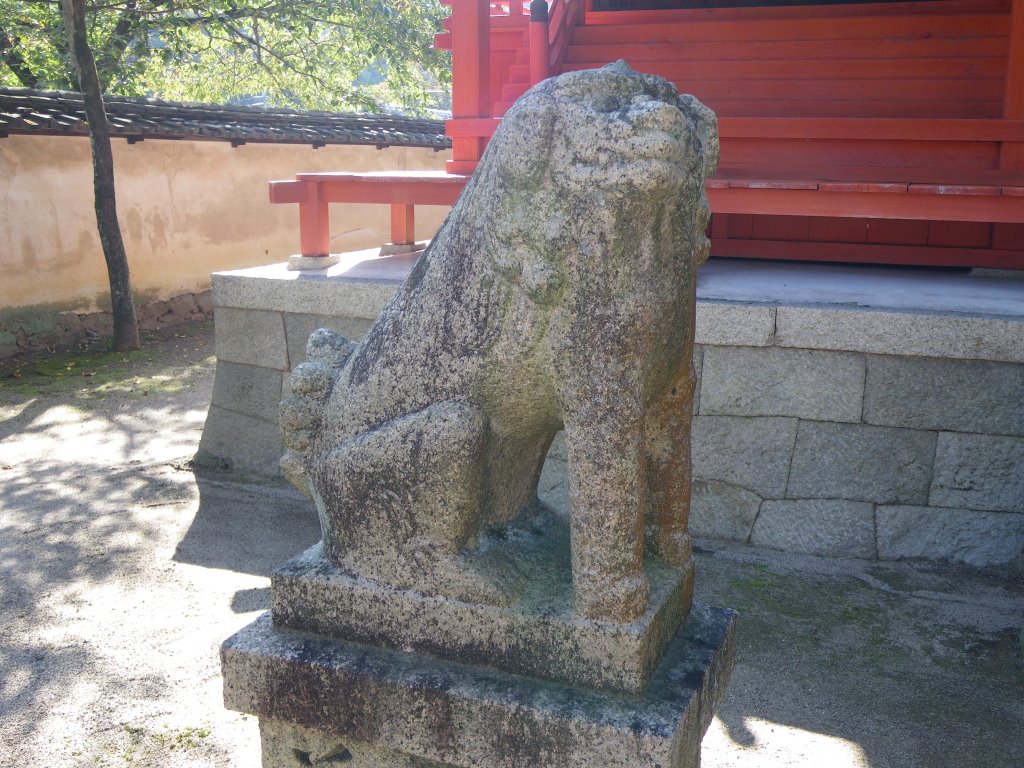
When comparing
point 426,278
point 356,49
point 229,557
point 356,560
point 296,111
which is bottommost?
point 229,557

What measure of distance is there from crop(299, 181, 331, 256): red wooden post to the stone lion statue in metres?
3.80

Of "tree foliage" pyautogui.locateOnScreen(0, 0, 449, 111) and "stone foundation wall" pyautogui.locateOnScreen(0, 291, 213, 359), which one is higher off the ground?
"tree foliage" pyautogui.locateOnScreen(0, 0, 449, 111)

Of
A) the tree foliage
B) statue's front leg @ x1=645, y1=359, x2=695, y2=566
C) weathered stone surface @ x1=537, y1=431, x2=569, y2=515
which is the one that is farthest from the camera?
the tree foliage

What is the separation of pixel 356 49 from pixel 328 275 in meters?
9.59

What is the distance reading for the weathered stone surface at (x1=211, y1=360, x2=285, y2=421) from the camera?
5242 mm

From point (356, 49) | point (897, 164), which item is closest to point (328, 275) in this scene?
point (897, 164)

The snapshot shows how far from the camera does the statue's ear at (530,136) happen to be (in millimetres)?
1663

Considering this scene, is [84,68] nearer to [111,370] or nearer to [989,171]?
[111,370]

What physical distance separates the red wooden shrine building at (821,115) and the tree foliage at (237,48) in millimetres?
5518

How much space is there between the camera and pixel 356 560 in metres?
1.97

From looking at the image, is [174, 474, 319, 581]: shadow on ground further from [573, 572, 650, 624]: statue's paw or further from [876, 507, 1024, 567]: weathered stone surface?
[876, 507, 1024, 567]: weathered stone surface

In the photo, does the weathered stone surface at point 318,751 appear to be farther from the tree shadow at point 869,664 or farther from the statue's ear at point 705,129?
the statue's ear at point 705,129

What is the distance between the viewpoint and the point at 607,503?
170cm

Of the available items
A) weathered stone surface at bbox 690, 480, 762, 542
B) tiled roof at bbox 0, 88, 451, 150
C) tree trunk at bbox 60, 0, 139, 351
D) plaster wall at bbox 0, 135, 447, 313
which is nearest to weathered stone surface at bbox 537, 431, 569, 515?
weathered stone surface at bbox 690, 480, 762, 542
